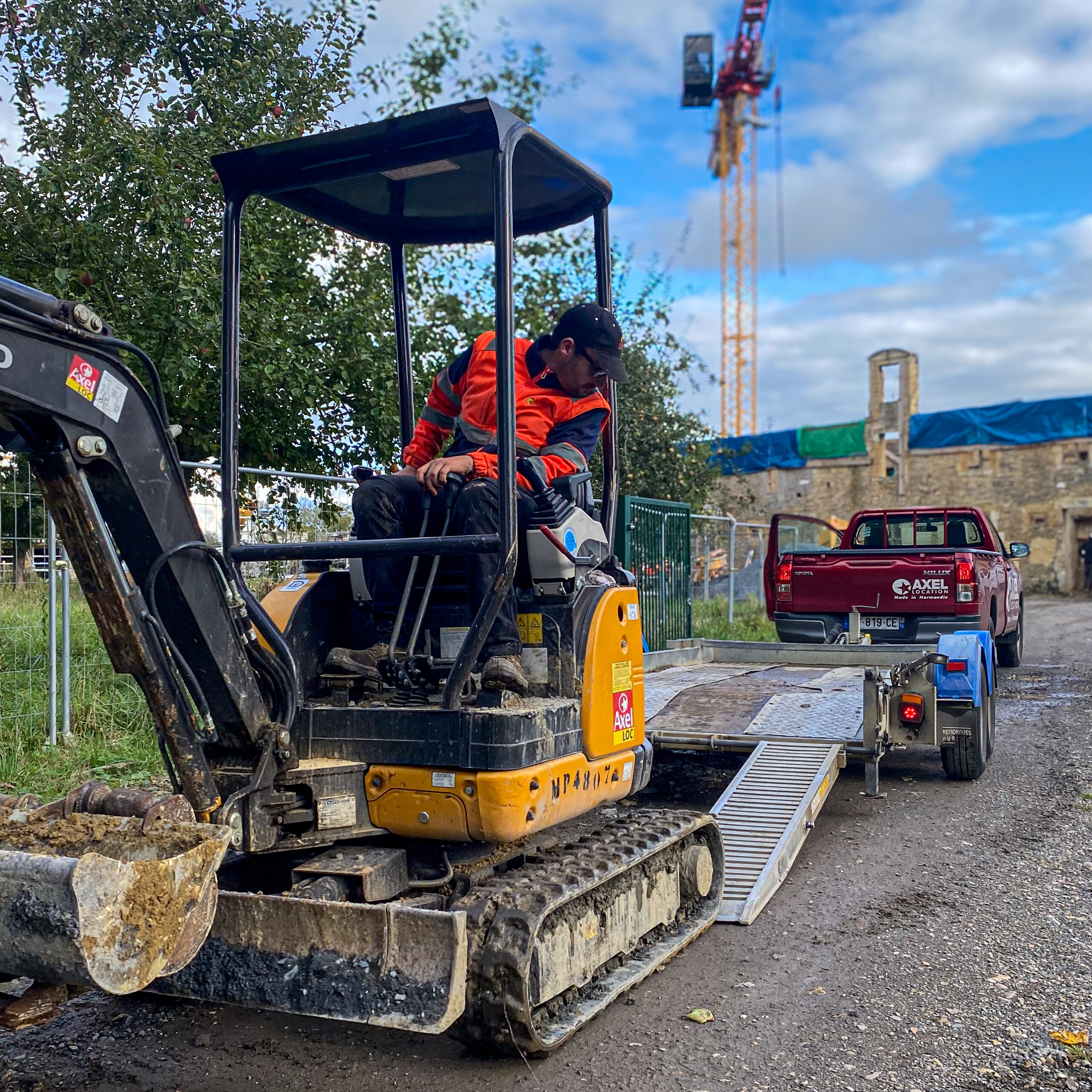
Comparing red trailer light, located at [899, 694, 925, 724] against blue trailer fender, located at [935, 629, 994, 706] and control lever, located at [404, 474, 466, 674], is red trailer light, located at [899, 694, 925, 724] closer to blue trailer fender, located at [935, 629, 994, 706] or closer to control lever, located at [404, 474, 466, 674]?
blue trailer fender, located at [935, 629, 994, 706]

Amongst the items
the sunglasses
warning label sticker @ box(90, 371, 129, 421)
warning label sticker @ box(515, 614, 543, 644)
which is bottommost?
warning label sticker @ box(515, 614, 543, 644)

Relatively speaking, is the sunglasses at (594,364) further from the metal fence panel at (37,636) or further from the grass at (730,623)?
the grass at (730,623)

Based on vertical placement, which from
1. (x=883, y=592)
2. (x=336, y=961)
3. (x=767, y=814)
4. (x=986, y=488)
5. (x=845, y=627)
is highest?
(x=986, y=488)

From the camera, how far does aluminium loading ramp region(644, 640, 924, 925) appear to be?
213 inches

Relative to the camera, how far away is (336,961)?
3178mm

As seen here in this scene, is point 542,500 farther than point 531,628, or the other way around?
point 531,628

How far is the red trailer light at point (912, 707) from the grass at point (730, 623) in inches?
304

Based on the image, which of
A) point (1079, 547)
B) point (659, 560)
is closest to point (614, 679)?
point (659, 560)

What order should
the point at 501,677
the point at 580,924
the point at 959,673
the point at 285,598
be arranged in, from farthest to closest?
the point at 959,673
the point at 285,598
the point at 580,924
the point at 501,677

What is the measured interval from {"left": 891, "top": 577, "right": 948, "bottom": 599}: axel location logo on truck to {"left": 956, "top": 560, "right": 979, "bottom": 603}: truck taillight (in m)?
0.13

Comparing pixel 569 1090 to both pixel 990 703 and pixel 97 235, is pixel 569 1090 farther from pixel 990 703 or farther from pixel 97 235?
pixel 97 235

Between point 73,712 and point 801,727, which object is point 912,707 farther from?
point 73,712

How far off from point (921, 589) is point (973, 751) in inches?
133

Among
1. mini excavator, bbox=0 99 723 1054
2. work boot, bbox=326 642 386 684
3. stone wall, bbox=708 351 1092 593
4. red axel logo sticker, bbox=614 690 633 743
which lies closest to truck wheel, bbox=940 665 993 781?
mini excavator, bbox=0 99 723 1054
